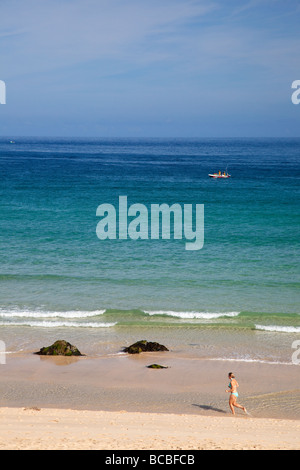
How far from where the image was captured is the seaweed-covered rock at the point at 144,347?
18953 millimetres

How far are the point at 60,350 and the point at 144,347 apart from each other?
3.06 m

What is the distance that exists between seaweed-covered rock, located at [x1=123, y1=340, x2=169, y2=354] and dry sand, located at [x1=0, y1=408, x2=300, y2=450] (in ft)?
16.4

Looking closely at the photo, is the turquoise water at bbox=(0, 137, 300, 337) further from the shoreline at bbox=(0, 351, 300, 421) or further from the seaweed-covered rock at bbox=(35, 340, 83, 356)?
the shoreline at bbox=(0, 351, 300, 421)

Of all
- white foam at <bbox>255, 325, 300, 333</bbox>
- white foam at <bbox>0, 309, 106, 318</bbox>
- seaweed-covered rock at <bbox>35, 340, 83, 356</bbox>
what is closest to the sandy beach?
seaweed-covered rock at <bbox>35, 340, 83, 356</bbox>

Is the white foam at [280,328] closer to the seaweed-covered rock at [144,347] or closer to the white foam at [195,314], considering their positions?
the white foam at [195,314]

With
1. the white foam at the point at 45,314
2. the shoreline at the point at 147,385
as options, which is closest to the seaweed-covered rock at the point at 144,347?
the shoreline at the point at 147,385

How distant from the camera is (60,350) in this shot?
18.6 metres

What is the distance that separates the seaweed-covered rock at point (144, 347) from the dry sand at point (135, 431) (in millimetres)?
4999

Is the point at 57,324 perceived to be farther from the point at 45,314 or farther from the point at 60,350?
the point at 60,350

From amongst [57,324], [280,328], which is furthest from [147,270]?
[280,328]

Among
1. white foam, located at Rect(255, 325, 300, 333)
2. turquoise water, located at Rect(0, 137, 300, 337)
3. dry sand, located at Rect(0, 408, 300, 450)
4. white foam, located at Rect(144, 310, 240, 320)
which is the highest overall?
turquoise water, located at Rect(0, 137, 300, 337)

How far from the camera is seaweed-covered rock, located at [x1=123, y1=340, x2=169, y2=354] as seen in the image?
62.2 feet

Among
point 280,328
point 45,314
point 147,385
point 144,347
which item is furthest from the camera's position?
point 45,314

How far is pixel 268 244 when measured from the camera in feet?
113
